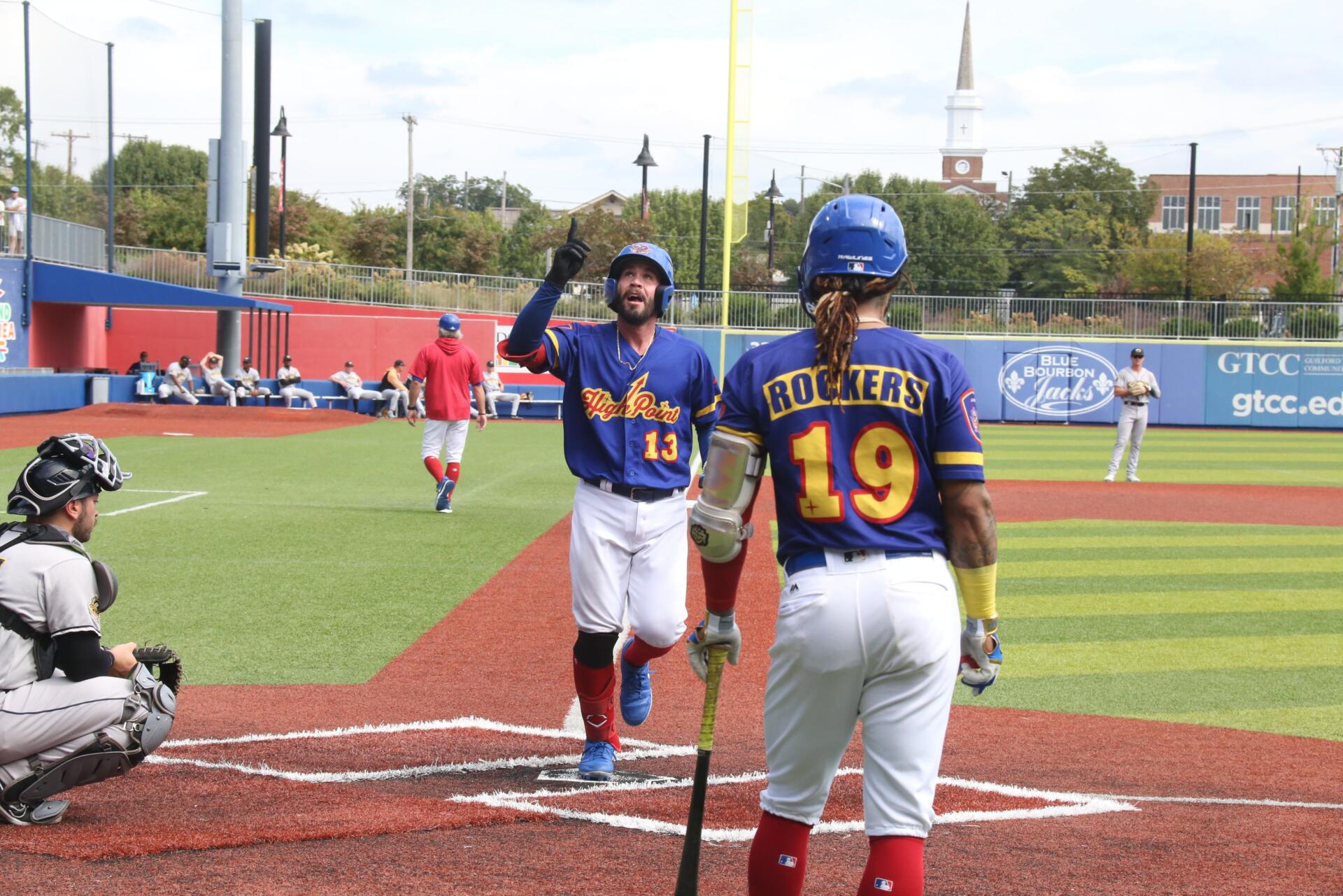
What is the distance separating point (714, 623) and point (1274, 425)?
3941 centimetres

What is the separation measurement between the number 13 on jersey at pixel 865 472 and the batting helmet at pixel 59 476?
251cm

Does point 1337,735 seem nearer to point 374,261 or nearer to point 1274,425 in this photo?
point 1274,425

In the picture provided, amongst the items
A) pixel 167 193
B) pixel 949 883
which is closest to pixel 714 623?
pixel 949 883

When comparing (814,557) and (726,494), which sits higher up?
(726,494)

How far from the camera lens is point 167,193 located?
76.2m

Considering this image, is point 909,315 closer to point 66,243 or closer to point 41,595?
point 66,243

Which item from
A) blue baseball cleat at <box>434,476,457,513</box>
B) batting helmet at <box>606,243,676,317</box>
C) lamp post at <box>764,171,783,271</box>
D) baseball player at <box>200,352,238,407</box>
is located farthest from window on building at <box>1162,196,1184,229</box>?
batting helmet at <box>606,243,676,317</box>

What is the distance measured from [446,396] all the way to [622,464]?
28.6 feet

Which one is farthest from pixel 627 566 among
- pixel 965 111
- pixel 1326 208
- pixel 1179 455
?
pixel 965 111

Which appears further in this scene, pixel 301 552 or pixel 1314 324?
pixel 1314 324

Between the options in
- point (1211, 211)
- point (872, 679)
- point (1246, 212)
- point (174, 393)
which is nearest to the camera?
point (872, 679)

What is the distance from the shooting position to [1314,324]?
40.2m

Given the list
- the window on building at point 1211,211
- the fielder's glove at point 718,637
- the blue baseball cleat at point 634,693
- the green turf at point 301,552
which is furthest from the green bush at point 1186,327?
the window on building at point 1211,211

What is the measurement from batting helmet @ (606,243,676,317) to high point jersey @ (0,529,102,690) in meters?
2.34
